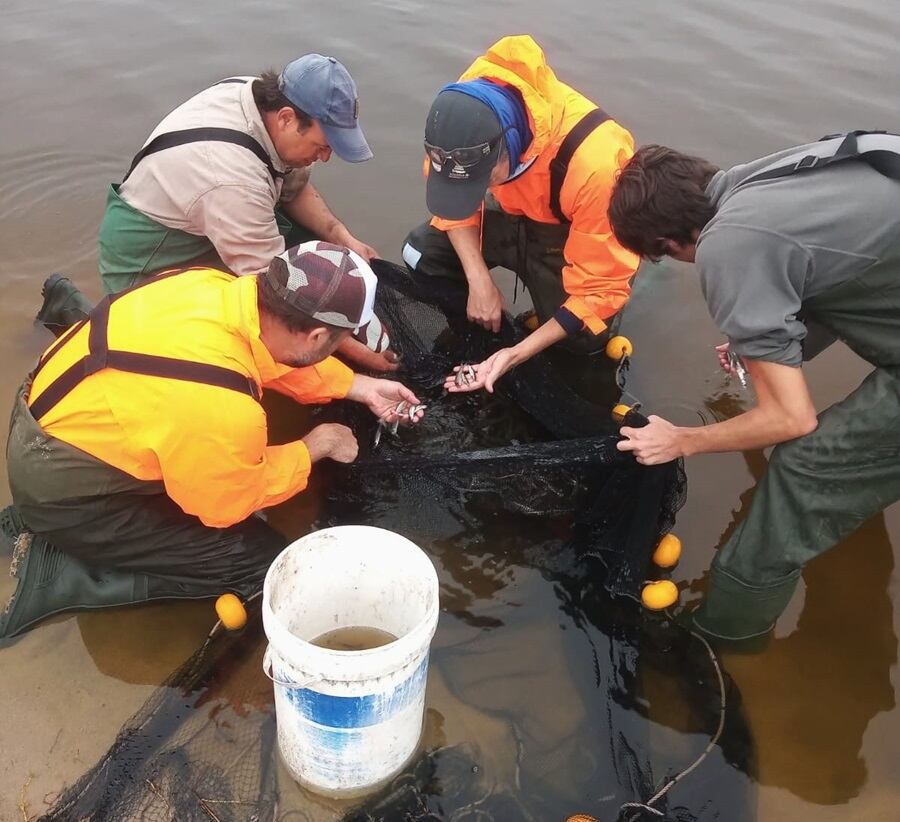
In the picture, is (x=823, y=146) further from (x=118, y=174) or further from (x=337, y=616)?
(x=118, y=174)

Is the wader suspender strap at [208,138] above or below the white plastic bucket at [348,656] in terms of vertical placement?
above

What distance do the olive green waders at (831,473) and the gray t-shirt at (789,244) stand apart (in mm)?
114

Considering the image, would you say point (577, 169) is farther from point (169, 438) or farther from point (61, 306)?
point (61, 306)

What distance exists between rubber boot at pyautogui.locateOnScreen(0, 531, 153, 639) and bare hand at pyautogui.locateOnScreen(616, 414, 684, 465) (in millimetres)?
2022

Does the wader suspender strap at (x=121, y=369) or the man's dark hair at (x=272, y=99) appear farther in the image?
the man's dark hair at (x=272, y=99)

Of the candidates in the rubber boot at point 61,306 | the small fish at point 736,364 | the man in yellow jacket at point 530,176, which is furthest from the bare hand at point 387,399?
the rubber boot at point 61,306

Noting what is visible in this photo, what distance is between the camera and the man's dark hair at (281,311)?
2.50m

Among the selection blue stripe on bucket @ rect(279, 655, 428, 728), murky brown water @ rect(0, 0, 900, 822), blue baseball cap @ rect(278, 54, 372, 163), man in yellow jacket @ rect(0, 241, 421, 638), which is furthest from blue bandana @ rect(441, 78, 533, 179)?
blue stripe on bucket @ rect(279, 655, 428, 728)

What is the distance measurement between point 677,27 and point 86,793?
8203 millimetres

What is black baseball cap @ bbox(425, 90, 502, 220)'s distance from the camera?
3123 mm

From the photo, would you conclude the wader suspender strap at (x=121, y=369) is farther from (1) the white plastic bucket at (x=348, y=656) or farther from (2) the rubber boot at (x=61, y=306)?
(2) the rubber boot at (x=61, y=306)

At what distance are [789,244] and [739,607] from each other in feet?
4.59

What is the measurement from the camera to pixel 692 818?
2.50 meters

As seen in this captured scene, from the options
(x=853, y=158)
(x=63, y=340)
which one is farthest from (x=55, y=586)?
(x=853, y=158)
